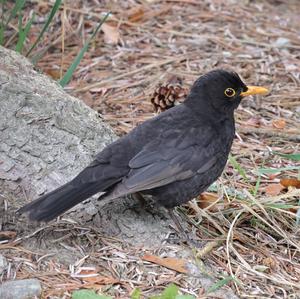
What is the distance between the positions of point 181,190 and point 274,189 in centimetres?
85

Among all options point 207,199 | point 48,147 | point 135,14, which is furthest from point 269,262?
point 135,14

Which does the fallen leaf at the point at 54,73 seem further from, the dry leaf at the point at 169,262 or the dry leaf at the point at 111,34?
the dry leaf at the point at 169,262

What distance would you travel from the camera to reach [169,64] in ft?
21.8

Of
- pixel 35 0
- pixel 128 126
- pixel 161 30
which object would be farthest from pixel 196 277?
pixel 35 0

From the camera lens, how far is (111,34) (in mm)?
6930

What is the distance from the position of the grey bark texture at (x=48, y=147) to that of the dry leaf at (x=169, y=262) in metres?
0.22

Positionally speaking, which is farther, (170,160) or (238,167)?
(238,167)

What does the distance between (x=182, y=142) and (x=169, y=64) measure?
81.8 inches

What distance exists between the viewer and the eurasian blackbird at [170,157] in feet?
13.9

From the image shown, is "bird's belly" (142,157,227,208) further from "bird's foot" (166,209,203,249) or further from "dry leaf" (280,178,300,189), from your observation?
"dry leaf" (280,178,300,189)

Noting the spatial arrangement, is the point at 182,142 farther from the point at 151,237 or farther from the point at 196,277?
the point at 196,277

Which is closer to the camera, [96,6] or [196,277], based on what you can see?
[196,277]

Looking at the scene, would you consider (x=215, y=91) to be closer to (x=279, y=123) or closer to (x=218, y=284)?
(x=279, y=123)

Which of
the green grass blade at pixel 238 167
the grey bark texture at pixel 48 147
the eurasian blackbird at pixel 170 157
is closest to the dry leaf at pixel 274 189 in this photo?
the green grass blade at pixel 238 167
